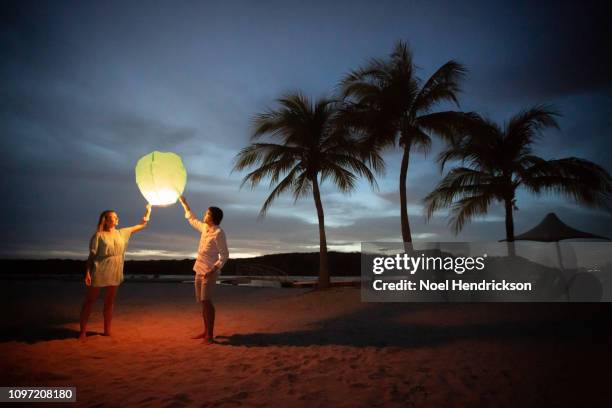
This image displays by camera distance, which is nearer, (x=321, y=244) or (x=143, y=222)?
(x=143, y=222)

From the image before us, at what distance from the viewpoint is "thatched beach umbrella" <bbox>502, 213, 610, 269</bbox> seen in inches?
521

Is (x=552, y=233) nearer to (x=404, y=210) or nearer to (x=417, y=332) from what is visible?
(x=404, y=210)

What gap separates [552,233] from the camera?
13.4m

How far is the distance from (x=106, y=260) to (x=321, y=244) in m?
9.50

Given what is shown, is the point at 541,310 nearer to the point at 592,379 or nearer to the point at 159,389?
the point at 592,379

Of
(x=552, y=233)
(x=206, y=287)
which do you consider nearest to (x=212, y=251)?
(x=206, y=287)

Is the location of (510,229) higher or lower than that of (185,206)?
higher

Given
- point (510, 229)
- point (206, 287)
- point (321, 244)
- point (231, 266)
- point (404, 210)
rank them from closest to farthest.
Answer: point (206, 287) → point (404, 210) → point (510, 229) → point (321, 244) → point (231, 266)

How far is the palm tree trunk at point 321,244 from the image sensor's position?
46.7 feet

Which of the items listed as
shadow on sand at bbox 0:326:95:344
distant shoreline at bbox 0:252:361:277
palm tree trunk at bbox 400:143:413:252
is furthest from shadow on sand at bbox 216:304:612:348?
distant shoreline at bbox 0:252:361:277

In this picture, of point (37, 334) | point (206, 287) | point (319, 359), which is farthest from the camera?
point (37, 334)

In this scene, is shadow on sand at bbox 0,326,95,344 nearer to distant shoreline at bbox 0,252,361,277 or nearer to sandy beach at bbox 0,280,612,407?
sandy beach at bbox 0,280,612,407

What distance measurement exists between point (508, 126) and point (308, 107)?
26.6ft

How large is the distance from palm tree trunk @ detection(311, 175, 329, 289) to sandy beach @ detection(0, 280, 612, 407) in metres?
5.66
